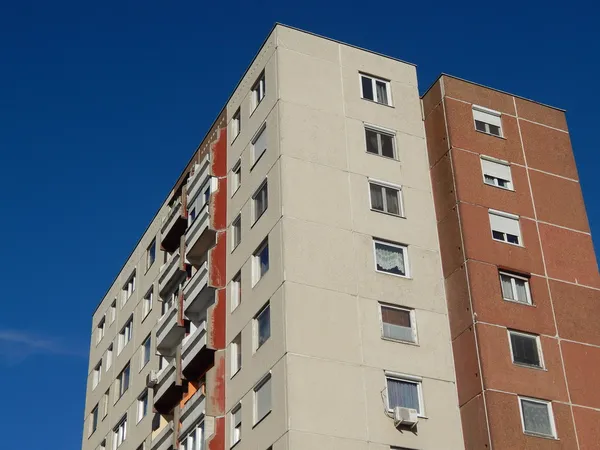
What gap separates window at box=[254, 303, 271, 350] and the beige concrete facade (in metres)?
0.24

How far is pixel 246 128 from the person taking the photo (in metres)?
47.0

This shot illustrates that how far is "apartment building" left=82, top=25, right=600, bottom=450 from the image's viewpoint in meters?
37.7

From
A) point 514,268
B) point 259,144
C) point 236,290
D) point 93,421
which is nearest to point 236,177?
point 259,144

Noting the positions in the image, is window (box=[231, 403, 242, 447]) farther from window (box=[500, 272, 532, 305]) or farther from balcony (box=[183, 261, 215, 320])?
window (box=[500, 272, 532, 305])

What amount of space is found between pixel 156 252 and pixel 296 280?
20894 mm

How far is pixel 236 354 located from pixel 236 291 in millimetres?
2868

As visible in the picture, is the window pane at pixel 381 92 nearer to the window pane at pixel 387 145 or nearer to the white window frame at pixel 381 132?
the white window frame at pixel 381 132

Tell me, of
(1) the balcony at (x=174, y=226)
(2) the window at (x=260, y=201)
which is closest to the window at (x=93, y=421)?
(1) the balcony at (x=174, y=226)

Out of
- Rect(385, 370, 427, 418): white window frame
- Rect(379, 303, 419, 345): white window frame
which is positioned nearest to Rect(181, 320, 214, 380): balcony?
Rect(379, 303, 419, 345): white window frame

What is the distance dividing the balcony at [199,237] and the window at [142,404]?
829 centimetres

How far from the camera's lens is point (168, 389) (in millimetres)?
48719

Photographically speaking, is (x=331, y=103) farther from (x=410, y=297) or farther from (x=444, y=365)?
(x=444, y=365)

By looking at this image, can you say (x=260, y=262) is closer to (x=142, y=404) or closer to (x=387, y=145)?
(x=387, y=145)

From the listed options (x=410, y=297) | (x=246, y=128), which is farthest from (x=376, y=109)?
(x=410, y=297)
